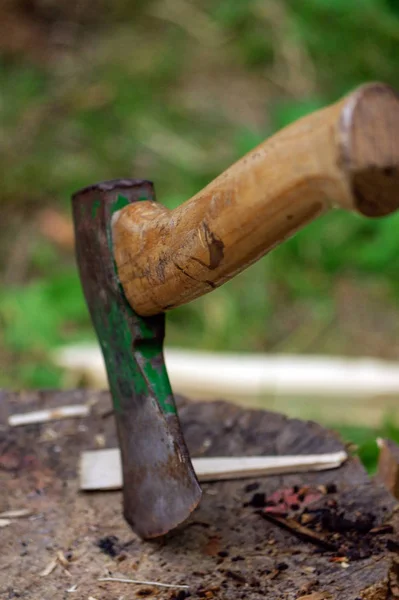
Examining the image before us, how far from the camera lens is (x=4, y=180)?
4.03 meters

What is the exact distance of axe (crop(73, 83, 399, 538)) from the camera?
91cm

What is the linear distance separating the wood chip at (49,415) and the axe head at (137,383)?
41cm

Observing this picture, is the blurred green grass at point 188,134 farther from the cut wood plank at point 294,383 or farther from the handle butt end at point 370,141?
the handle butt end at point 370,141

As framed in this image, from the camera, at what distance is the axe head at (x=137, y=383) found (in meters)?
1.34

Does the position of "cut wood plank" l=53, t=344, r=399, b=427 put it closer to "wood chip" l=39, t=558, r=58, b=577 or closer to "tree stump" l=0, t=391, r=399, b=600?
"tree stump" l=0, t=391, r=399, b=600

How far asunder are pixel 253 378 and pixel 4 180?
1893 millimetres

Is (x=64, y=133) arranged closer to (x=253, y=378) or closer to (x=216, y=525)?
(x=253, y=378)

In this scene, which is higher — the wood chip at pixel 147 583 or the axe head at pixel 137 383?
the axe head at pixel 137 383

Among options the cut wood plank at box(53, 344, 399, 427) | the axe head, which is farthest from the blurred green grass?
the axe head

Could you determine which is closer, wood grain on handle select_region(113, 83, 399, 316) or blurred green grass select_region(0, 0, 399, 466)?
wood grain on handle select_region(113, 83, 399, 316)

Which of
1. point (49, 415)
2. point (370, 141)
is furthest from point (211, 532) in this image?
point (370, 141)

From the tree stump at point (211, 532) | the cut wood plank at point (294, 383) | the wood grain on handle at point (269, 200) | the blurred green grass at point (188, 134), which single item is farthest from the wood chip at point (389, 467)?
the blurred green grass at point (188, 134)

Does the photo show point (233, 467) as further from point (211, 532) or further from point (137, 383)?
point (137, 383)

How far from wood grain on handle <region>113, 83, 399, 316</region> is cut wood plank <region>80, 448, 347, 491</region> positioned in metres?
0.42
